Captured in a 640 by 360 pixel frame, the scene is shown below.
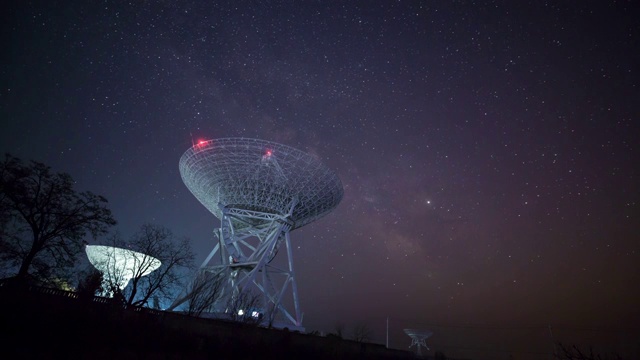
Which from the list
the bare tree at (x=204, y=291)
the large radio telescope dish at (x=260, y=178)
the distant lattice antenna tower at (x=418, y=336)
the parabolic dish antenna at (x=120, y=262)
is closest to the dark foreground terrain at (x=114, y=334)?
the bare tree at (x=204, y=291)

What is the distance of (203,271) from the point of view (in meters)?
34.1

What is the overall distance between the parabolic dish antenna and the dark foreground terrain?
811 cm

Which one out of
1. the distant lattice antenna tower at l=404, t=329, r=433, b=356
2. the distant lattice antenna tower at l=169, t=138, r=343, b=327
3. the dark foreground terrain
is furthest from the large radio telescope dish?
the distant lattice antenna tower at l=404, t=329, r=433, b=356

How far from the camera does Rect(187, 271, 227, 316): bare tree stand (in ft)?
92.4

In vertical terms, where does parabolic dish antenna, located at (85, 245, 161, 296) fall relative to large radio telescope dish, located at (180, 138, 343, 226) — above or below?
below

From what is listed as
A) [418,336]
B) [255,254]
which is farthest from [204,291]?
[418,336]

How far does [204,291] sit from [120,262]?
24.2 ft

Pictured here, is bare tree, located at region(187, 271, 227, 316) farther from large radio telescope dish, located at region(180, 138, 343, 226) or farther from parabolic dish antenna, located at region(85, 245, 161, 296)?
large radio telescope dish, located at region(180, 138, 343, 226)

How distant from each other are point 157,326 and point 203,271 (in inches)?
562

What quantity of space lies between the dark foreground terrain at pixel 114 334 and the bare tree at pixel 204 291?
18.8 feet

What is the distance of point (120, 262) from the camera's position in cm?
3095

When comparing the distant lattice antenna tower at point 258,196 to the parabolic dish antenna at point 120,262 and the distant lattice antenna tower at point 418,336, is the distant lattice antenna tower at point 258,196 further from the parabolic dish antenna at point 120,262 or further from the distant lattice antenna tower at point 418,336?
the distant lattice antenna tower at point 418,336

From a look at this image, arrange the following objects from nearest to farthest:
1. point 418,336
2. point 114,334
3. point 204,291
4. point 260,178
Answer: point 114,334 → point 204,291 → point 260,178 → point 418,336

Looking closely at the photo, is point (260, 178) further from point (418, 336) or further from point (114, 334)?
point (418, 336)
